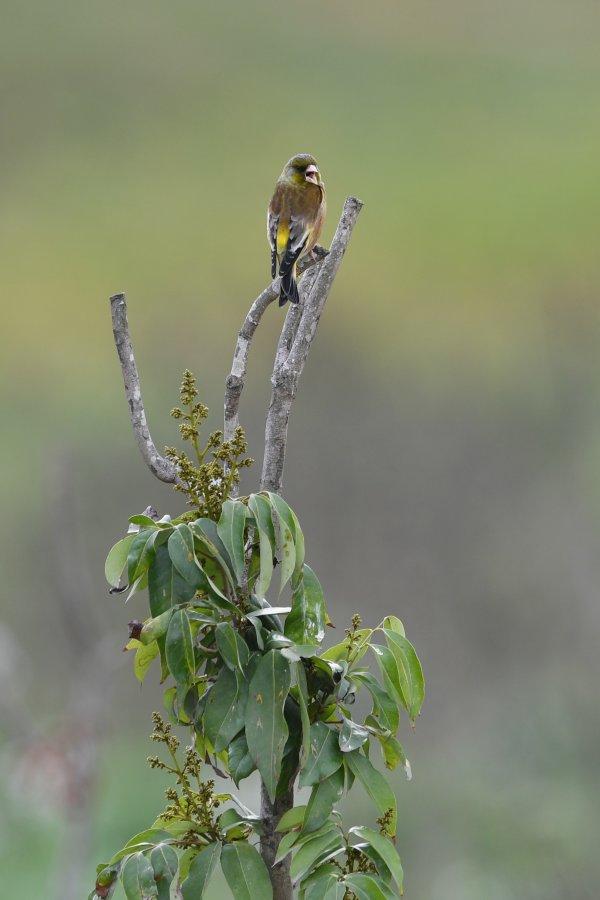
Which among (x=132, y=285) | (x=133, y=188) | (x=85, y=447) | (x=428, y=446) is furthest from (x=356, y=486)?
(x=133, y=188)

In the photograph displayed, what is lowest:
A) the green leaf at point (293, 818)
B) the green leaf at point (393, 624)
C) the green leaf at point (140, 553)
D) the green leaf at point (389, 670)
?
the green leaf at point (293, 818)

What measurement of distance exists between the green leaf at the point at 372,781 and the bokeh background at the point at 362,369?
205 centimetres

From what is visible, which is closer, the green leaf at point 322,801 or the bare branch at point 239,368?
the green leaf at point 322,801

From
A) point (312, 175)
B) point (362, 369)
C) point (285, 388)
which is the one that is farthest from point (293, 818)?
point (362, 369)

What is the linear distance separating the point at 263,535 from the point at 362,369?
5.55 metres

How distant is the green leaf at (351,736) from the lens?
89 cm

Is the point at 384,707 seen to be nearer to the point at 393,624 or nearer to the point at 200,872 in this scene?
the point at 393,624

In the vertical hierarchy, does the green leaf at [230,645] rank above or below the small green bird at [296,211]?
below

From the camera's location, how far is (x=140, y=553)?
0.89m

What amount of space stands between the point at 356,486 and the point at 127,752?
1.81m

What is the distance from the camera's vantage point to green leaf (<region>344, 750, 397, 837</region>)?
35.7 inches

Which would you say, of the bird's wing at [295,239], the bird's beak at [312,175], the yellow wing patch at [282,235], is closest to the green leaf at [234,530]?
the bird's wing at [295,239]

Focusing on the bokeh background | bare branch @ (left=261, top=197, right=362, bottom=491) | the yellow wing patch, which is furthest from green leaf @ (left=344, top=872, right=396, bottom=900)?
the bokeh background

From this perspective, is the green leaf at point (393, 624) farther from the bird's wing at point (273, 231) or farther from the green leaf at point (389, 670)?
the bird's wing at point (273, 231)
